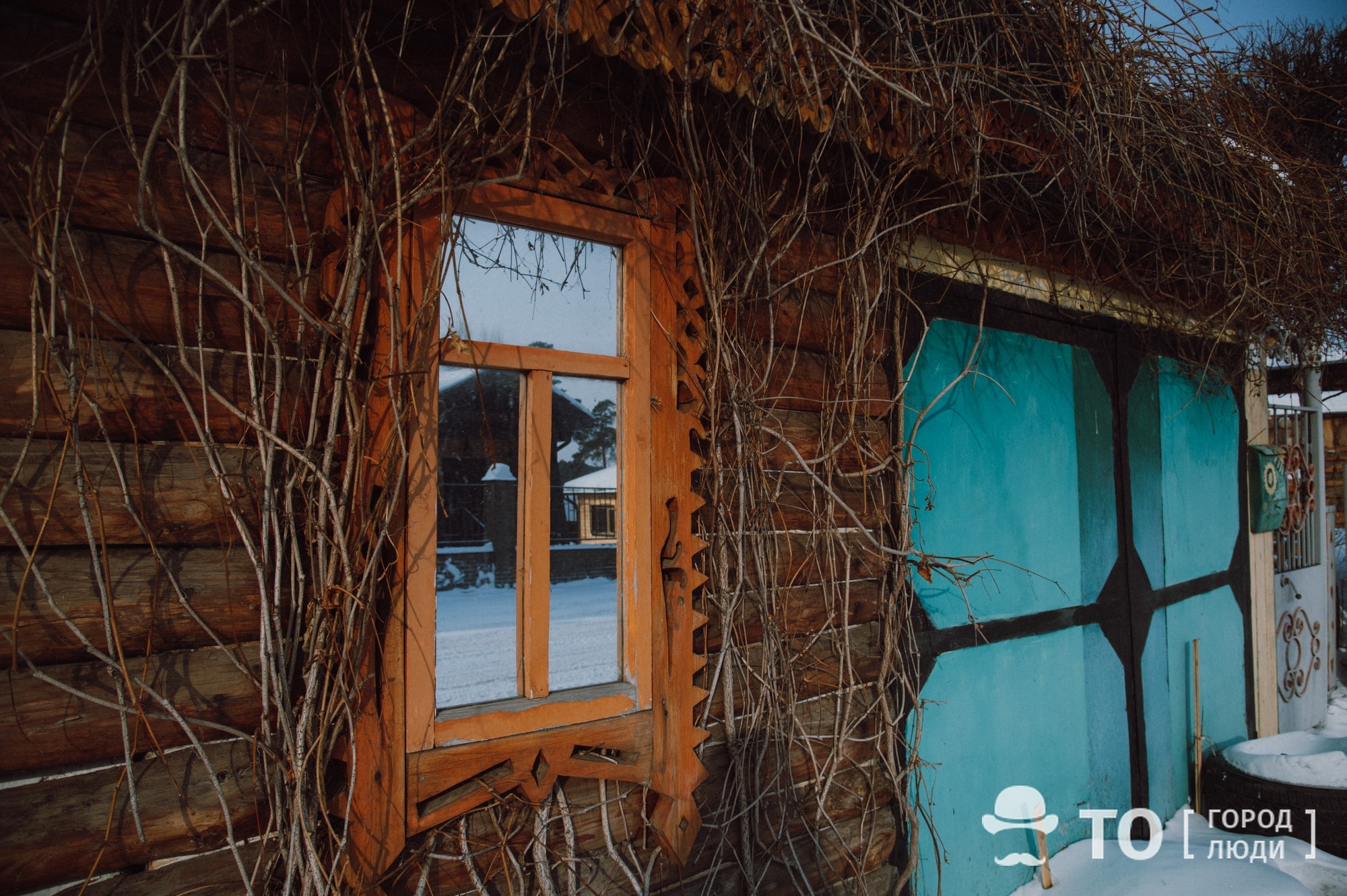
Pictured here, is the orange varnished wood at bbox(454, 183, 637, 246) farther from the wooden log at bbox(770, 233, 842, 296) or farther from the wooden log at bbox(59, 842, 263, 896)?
the wooden log at bbox(59, 842, 263, 896)

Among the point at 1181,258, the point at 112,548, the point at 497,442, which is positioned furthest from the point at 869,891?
the point at 1181,258

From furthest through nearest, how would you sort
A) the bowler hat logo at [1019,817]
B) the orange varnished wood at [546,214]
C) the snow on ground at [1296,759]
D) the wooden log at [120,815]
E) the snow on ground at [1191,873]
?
the snow on ground at [1296,759]
the bowler hat logo at [1019,817]
the snow on ground at [1191,873]
the orange varnished wood at [546,214]
the wooden log at [120,815]

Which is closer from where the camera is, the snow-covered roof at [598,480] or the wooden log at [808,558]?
the snow-covered roof at [598,480]

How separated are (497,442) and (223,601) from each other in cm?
67

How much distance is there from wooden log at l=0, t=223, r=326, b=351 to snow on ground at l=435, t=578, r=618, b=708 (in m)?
0.73

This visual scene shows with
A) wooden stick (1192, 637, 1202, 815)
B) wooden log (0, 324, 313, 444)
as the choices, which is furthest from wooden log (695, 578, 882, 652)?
wooden stick (1192, 637, 1202, 815)

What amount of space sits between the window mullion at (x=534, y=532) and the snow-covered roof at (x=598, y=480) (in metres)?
0.08

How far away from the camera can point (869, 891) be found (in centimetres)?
241

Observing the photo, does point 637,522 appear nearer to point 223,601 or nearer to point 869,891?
point 223,601

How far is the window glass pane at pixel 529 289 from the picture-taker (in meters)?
1.74

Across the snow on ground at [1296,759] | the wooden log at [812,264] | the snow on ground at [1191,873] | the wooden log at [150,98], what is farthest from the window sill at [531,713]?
the snow on ground at [1296,759]

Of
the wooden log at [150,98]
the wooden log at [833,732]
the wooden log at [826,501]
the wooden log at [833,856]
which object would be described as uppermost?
the wooden log at [150,98]

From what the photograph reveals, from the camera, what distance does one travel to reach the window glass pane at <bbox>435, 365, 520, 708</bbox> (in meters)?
1.69

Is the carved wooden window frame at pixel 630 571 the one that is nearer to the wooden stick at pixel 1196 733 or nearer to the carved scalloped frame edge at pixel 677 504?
the carved scalloped frame edge at pixel 677 504
